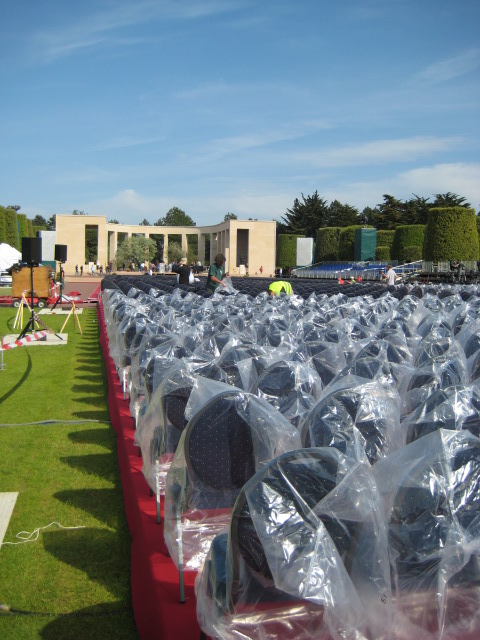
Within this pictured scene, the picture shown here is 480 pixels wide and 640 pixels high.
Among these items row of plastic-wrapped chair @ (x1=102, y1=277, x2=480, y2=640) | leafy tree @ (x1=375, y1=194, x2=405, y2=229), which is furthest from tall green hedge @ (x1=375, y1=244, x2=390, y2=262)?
row of plastic-wrapped chair @ (x1=102, y1=277, x2=480, y2=640)

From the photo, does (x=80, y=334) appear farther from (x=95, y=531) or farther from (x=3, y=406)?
(x=95, y=531)

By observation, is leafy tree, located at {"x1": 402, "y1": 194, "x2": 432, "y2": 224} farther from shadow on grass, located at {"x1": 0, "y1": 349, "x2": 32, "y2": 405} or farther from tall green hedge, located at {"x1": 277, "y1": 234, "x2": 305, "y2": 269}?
shadow on grass, located at {"x1": 0, "y1": 349, "x2": 32, "y2": 405}

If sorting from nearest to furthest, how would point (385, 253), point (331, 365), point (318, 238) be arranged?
1. point (331, 365)
2. point (385, 253)
3. point (318, 238)

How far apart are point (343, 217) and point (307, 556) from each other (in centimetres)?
10091

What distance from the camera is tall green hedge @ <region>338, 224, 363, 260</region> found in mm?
66500

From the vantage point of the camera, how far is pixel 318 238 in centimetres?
7619

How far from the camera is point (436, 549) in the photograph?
2230mm

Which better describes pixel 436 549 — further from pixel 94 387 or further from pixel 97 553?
pixel 94 387

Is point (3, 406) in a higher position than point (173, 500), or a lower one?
lower

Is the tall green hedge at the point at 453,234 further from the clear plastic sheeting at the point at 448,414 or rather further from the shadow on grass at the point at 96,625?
the shadow on grass at the point at 96,625

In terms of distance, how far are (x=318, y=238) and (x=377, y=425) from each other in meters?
73.8

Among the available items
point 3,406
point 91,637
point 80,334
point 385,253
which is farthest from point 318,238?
point 91,637

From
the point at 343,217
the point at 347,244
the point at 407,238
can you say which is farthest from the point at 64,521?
the point at 343,217

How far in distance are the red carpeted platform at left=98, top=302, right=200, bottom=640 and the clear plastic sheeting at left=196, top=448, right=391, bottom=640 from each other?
74 centimetres
